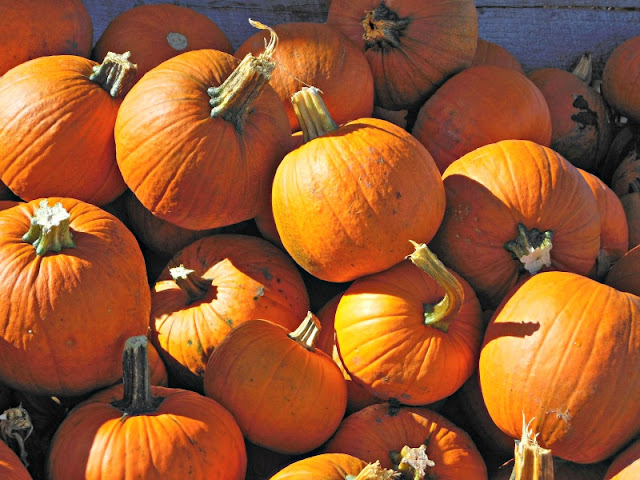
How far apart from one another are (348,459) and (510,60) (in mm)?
2410

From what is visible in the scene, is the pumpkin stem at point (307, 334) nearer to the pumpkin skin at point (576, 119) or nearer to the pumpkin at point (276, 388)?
the pumpkin at point (276, 388)

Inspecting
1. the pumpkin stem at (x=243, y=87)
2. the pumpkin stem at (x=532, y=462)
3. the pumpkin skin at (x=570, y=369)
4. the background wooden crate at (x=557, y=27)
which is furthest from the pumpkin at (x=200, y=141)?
the background wooden crate at (x=557, y=27)

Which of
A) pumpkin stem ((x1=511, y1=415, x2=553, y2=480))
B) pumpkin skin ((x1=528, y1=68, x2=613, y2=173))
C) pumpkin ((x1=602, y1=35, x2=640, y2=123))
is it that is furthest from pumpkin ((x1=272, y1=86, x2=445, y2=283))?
pumpkin ((x1=602, y1=35, x2=640, y2=123))

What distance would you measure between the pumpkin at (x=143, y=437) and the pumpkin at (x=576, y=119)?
221cm

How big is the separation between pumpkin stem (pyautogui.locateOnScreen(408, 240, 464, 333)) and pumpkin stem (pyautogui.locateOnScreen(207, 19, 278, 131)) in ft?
2.42

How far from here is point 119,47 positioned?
3.13 metres

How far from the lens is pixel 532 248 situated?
249cm

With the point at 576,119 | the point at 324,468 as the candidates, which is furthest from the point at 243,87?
the point at 576,119

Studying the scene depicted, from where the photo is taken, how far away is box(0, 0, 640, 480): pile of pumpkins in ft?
7.06

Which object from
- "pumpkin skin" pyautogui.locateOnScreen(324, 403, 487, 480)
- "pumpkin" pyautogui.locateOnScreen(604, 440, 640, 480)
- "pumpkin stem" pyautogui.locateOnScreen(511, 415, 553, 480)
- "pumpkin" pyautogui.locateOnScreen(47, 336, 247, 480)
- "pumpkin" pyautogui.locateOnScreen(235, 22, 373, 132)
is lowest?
"pumpkin skin" pyautogui.locateOnScreen(324, 403, 487, 480)

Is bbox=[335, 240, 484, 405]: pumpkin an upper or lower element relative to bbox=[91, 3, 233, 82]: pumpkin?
lower

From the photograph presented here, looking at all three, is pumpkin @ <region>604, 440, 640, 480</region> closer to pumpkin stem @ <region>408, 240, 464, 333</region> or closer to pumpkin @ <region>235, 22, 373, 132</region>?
pumpkin stem @ <region>408, 240, 464, 333</region>

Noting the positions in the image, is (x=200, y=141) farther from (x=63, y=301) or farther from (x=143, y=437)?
(x=143, y=437)

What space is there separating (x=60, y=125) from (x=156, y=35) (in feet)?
2.60
